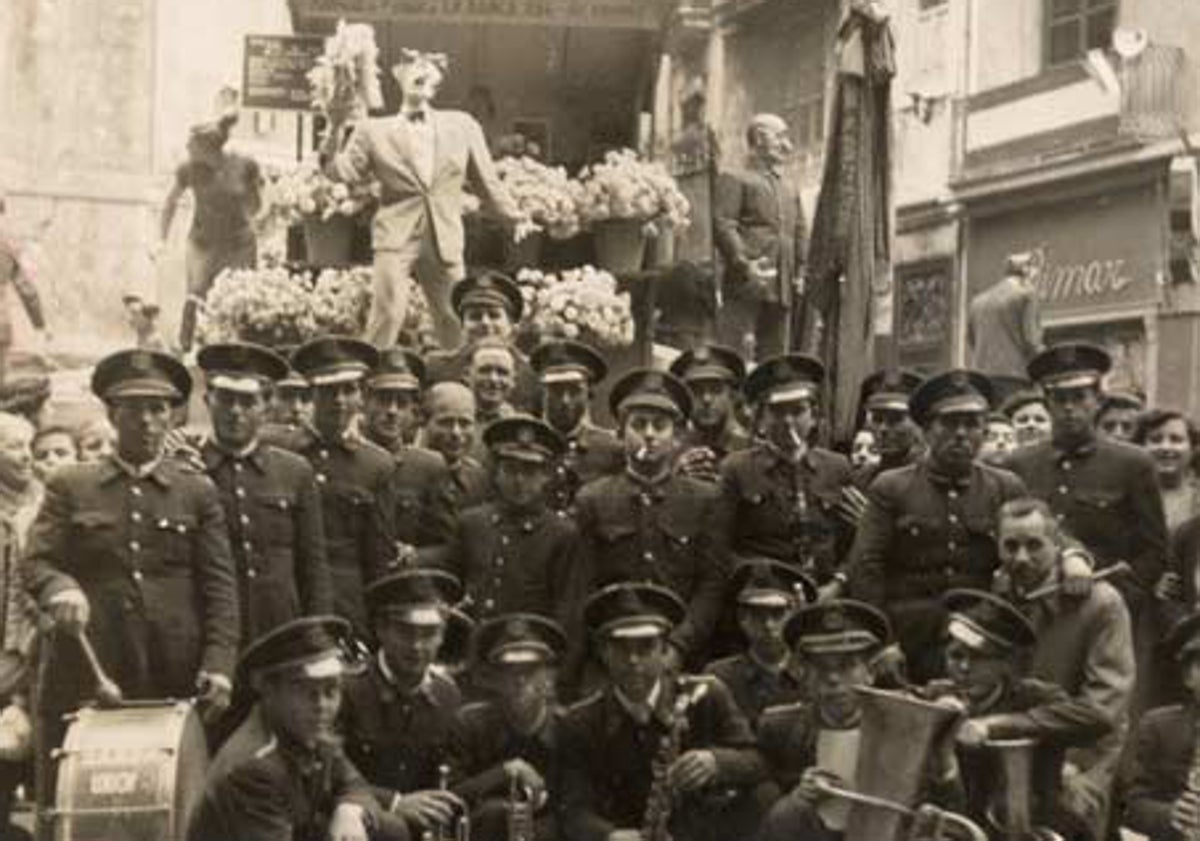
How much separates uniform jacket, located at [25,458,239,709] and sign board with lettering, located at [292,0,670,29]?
525 inches

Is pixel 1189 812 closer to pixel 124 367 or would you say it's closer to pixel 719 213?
pixel 124 367

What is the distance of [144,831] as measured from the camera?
771 cm

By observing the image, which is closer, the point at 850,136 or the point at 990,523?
the point at 990,523

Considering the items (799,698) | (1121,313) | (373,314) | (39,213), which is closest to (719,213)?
(373,314)

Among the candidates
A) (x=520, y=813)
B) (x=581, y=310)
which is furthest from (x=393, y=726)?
(x=581, y=310)

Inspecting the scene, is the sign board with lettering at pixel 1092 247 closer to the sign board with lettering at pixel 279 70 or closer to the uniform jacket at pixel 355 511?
the sign board with lettering at pixel 279 70

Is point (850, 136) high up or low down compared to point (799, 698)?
up

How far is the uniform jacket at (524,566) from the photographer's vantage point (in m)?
9.65

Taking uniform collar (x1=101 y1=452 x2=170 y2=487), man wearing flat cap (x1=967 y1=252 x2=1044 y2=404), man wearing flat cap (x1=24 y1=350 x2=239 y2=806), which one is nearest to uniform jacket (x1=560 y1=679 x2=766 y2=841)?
man wearing flat cap (x1=24 y1=350 x2=239 y2=806)

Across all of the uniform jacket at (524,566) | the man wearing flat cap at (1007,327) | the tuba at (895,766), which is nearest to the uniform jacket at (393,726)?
the uniform jacket at (524,566)

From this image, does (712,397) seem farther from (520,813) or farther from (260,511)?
(520,813)

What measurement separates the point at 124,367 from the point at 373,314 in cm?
573

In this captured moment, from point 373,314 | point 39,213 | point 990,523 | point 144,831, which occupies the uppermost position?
point 39,213

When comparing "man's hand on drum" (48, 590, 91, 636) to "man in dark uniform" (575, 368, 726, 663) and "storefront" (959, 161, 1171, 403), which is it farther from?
"storefront" (959, 161, 1171, 403)
